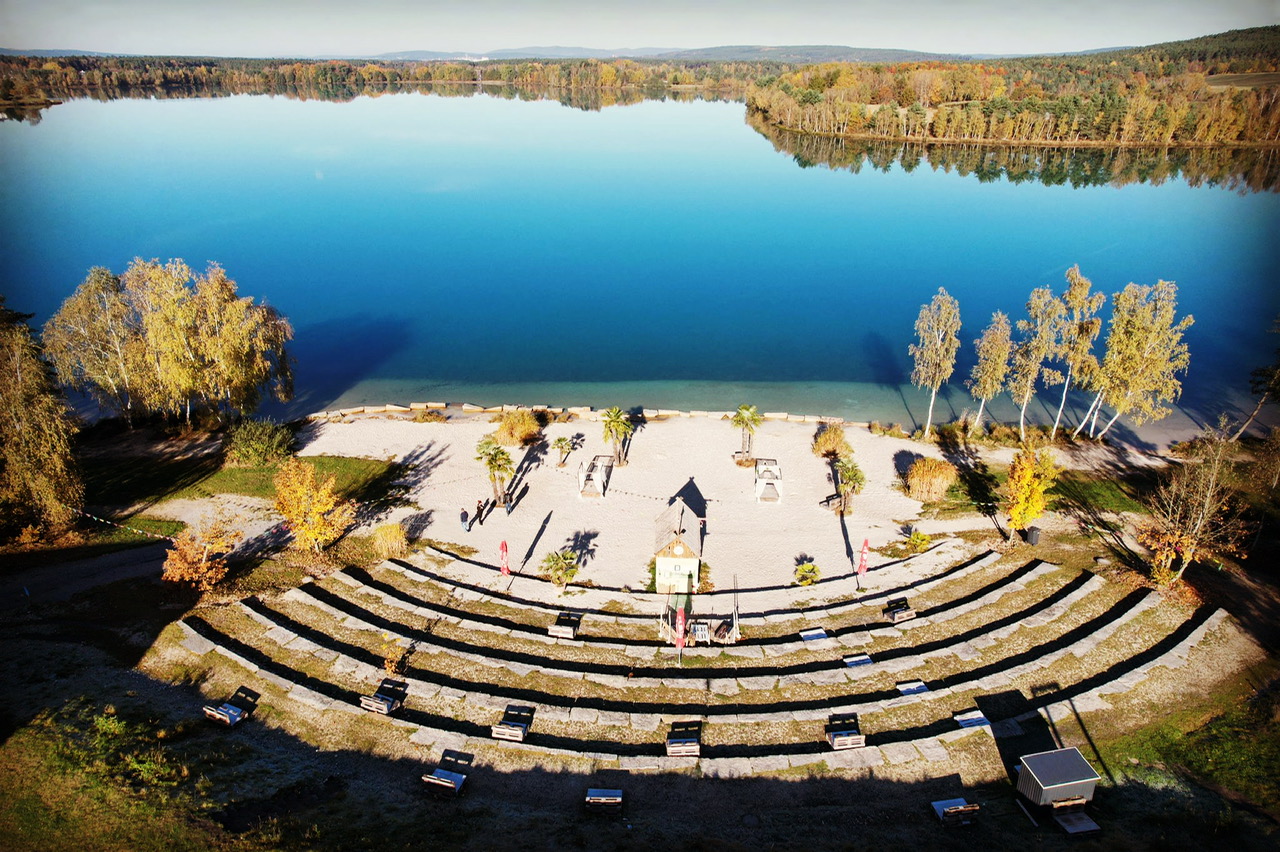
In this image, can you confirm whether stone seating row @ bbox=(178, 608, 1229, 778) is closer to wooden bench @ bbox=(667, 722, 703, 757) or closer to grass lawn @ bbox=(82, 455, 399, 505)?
wooden bench @ bbox=(667, 722, 703, 757)

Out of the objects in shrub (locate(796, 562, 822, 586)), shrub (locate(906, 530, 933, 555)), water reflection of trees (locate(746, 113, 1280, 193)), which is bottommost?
shrub (locate(796, 562, 822, 586))

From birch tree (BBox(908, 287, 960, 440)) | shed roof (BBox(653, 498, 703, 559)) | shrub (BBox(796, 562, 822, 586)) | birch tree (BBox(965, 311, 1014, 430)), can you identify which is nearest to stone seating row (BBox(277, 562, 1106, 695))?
shrub (BBox(796, 562, 822, 586))

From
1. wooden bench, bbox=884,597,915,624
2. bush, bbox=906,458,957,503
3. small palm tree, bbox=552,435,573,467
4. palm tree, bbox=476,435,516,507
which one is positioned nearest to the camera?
wooden bench, bbox=884,597,915,624

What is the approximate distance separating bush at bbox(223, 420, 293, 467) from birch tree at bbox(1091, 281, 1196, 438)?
5249 cm

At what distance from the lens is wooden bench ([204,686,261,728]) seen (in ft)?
83.9

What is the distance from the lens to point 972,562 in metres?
35.1

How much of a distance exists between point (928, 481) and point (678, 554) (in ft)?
56.2

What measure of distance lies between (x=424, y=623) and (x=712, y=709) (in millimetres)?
13194

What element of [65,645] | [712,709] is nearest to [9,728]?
[65,645]

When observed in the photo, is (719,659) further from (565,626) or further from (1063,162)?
(1063,162)

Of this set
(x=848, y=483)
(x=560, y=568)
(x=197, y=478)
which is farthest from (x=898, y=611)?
(x=197, y=478)

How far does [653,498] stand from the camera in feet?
135

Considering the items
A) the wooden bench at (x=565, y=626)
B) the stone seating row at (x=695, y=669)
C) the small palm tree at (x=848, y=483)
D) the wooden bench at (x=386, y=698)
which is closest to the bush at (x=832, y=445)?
the small palm tree at (x=848, y=483)

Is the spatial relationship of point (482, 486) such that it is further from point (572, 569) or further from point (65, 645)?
point (65, 645)
